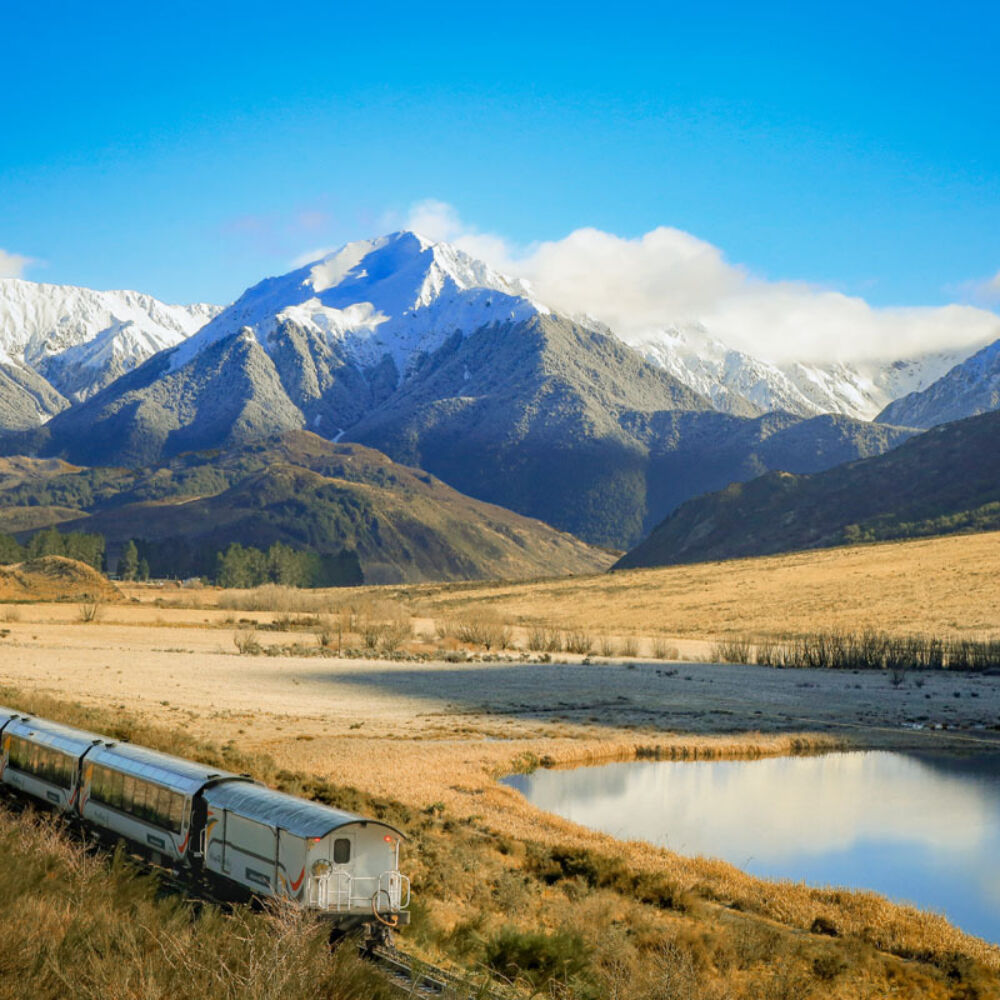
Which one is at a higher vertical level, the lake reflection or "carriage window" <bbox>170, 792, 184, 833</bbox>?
"carriage window" <bbox>170, 792, 184, 833</bbox>

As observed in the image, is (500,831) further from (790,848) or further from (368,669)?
(368,669)

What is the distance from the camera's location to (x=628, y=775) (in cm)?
3812

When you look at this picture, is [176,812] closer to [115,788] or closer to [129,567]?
[115,788]

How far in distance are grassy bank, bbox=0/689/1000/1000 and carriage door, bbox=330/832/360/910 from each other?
179cm

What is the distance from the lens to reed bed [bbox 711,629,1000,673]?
68.8m

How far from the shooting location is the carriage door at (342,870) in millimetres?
15992

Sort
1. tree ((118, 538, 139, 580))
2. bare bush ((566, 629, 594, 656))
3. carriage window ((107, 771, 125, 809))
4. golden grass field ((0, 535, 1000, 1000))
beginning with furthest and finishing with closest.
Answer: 1. tree ((118, 538, 139, 580))
2. bare bush ((566, 629, 594, 656))
3. carriage window ((107, 771, 125, 809))
4. golden grass field ((0, 535, 1000, 1000))

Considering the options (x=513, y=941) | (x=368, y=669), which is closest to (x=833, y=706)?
(x=368, y=669)

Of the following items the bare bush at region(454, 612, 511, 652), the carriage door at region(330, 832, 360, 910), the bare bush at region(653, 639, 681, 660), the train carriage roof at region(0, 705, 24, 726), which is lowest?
the bare bush at region(653, 639, 681, 660)

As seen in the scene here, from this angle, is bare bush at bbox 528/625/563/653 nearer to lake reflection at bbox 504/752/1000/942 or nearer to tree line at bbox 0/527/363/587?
lake reflection at bbox 504/752/1000/942

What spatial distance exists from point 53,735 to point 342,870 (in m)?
9.03

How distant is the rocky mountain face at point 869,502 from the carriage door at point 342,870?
137 metres

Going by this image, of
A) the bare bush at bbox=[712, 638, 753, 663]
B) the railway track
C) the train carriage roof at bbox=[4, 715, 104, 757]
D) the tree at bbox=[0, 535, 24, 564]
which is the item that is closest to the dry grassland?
the bare bush at bbox=[712, 638, 753, 663]

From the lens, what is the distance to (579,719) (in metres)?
46.9
